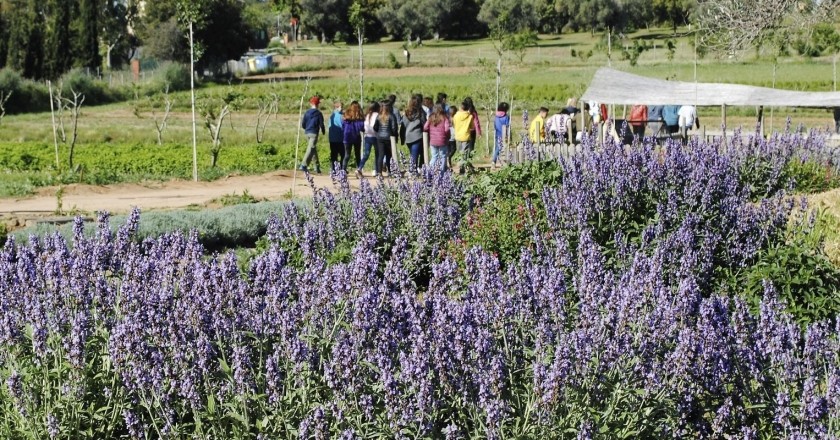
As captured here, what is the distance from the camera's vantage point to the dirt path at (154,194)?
594 inches

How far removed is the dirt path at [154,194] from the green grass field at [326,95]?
74cm

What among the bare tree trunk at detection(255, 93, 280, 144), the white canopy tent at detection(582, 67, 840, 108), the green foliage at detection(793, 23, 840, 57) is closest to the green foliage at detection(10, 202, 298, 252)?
the white canopy tent at detection(582, 67, 840, 108)

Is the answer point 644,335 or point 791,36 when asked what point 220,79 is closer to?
point 791,36

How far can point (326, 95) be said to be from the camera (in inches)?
1880

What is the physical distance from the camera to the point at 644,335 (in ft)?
16.3

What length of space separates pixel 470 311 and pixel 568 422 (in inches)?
26.1

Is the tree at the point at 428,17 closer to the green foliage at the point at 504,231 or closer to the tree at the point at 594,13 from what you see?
Result: the tree at the point at 594,13

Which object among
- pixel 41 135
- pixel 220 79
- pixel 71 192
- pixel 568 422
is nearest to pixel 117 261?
pixel 568 422

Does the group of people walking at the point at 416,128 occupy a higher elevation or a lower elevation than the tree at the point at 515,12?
lower

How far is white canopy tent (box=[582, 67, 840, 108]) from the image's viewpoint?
18.5 meters

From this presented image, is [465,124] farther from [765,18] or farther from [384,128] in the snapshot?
[765,18]

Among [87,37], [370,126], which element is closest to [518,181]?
[370,126]

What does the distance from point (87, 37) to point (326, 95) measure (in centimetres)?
2217

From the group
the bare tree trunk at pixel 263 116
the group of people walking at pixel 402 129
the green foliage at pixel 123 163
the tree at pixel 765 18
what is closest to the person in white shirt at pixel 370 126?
the group of people walking at pixel 402 129
